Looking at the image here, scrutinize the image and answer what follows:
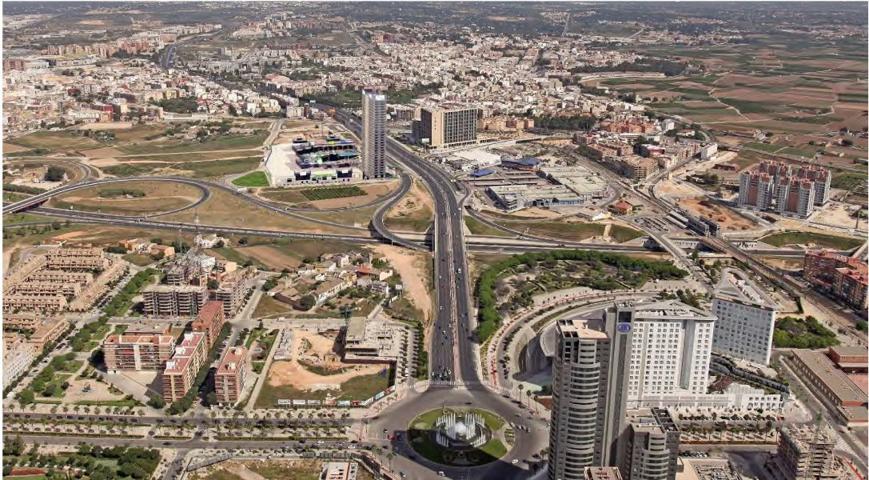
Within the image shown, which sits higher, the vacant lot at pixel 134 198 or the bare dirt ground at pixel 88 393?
the vacant lot at pixel 134 198

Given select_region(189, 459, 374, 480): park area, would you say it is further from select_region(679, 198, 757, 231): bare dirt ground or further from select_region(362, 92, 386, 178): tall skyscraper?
select_region(362, 92, 386, 178): tall skyscraper

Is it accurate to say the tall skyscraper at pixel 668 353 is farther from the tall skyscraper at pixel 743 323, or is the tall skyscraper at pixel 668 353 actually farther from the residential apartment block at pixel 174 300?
the residential apartment block at pixel 174 300

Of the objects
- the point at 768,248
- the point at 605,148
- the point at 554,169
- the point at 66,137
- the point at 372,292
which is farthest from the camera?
the point at 66,137

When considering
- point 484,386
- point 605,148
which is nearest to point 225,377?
point 484,386

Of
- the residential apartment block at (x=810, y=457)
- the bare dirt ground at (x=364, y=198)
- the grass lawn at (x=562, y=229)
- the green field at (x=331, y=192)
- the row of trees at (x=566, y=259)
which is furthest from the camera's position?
the green field at (x=331, y=192)

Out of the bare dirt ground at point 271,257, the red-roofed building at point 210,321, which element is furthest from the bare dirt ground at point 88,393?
the bare dirt ground at point 271,257

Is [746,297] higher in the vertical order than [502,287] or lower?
higher

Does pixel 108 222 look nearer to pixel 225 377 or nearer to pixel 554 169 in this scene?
pixel 225 377

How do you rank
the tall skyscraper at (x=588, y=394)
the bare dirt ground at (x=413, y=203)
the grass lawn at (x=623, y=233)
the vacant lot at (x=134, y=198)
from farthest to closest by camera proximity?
the vacant lot at (x=134, y=198) < the bare dirt ground at (x=413, y=203) < the grass lawn at (x=623, y=233) < the tall skyscraper at (x=588, y=394)
